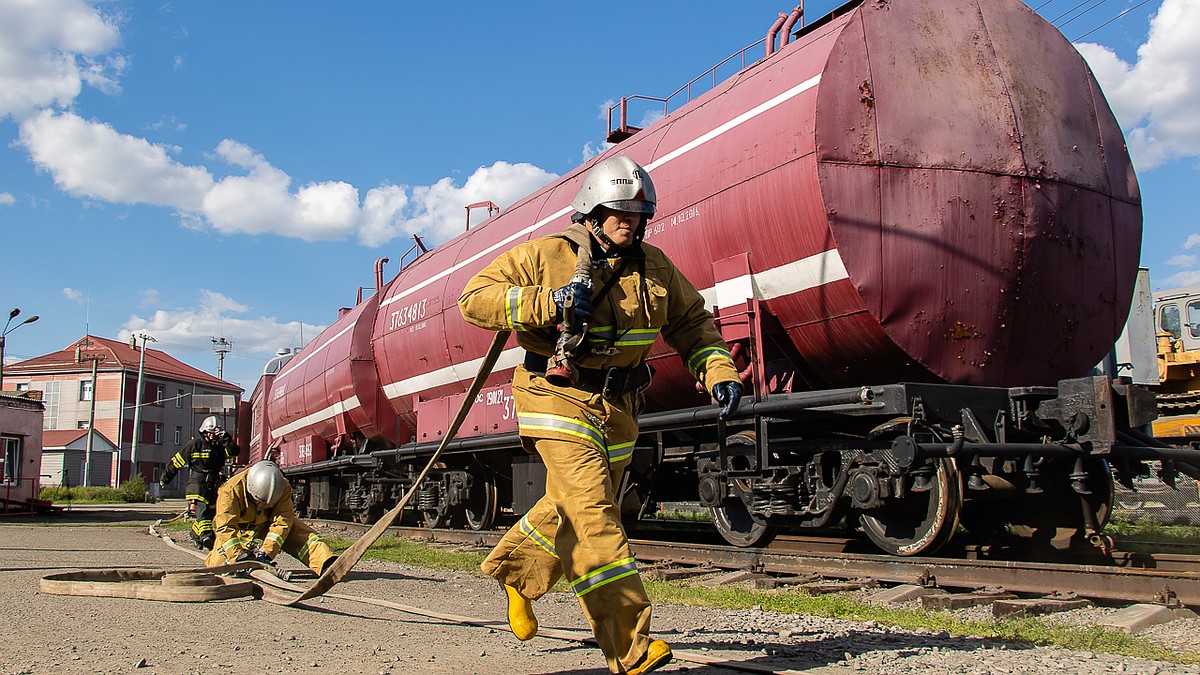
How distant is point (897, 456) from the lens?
5.72 meters

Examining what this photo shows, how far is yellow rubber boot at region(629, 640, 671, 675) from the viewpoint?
3023 mm

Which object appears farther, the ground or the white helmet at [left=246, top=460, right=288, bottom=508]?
the white helmet at [left=246, top=460, right=288, bottom=508]

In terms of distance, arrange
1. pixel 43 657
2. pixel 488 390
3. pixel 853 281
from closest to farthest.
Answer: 1. pixel 43 657
2. pixel 853 281
3. pixel 488 390

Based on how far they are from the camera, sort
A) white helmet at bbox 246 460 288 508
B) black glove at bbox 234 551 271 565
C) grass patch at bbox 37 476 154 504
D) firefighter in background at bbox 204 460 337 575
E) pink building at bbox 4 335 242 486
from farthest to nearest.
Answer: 1. pink building at bbox 4 335 242 486
2. grass patch at bbox 37 476 154 504
3. white helmet at bbox 246 460 288 508
4. firefighter in background at bbox 204 460 337 575
5. black glove at bbox 234 551 271 565

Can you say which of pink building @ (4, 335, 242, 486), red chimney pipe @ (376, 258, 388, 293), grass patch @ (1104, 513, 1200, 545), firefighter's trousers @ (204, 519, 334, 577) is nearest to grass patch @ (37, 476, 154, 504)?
pink building @ (4, 335, 242, 486)

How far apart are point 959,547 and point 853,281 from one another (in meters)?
3.15

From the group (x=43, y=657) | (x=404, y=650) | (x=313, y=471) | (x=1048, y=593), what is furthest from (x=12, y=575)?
(x=313, y=471)

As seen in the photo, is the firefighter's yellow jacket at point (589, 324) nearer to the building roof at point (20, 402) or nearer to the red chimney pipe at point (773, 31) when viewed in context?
the red chimney pipe at point (773, 31)

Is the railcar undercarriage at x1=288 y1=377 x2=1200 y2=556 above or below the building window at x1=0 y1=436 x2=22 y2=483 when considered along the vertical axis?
below

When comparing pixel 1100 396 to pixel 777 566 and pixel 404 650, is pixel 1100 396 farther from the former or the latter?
pixel 404 650

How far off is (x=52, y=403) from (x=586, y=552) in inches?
2546

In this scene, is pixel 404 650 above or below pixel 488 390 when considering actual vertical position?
below

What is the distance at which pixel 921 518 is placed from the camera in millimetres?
6789

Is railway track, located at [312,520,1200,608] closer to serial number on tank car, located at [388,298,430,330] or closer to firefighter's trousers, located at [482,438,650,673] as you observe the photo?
firefighter's trousers, located at [482,438,650,673]
